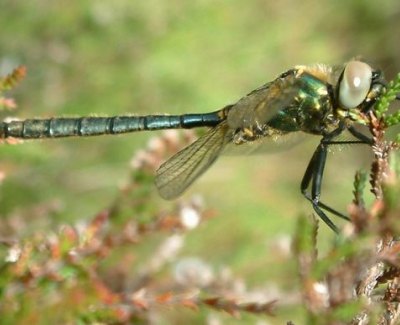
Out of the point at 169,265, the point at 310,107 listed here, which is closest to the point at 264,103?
→ the point at 310,107

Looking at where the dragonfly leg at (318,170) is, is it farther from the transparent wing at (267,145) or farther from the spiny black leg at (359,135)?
the transparent wing at (267,145)

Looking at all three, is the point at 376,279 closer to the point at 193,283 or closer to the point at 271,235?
the point at 193,283

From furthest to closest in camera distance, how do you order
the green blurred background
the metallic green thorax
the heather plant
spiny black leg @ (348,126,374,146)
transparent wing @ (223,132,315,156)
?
the green blurred background < transparent wing @ (223,132,315,156) < the metallic green thorax < spiny black leg @ (348,126,374,146) < the heather plant

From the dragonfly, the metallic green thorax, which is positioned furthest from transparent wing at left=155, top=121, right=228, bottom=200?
the metallic green thorax

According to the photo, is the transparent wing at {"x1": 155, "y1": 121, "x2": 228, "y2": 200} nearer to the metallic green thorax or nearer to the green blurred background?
the metallic green thorax

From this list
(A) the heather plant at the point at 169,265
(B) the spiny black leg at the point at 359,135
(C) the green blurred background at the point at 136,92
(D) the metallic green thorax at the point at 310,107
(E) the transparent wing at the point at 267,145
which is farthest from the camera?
(C) the green blurred background at the point at 136,92

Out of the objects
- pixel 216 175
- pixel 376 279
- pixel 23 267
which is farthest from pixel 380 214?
pixel 216 175

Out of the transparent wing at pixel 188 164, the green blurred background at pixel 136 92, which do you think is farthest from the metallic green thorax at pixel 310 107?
the green blurred background at pixel 136 92
